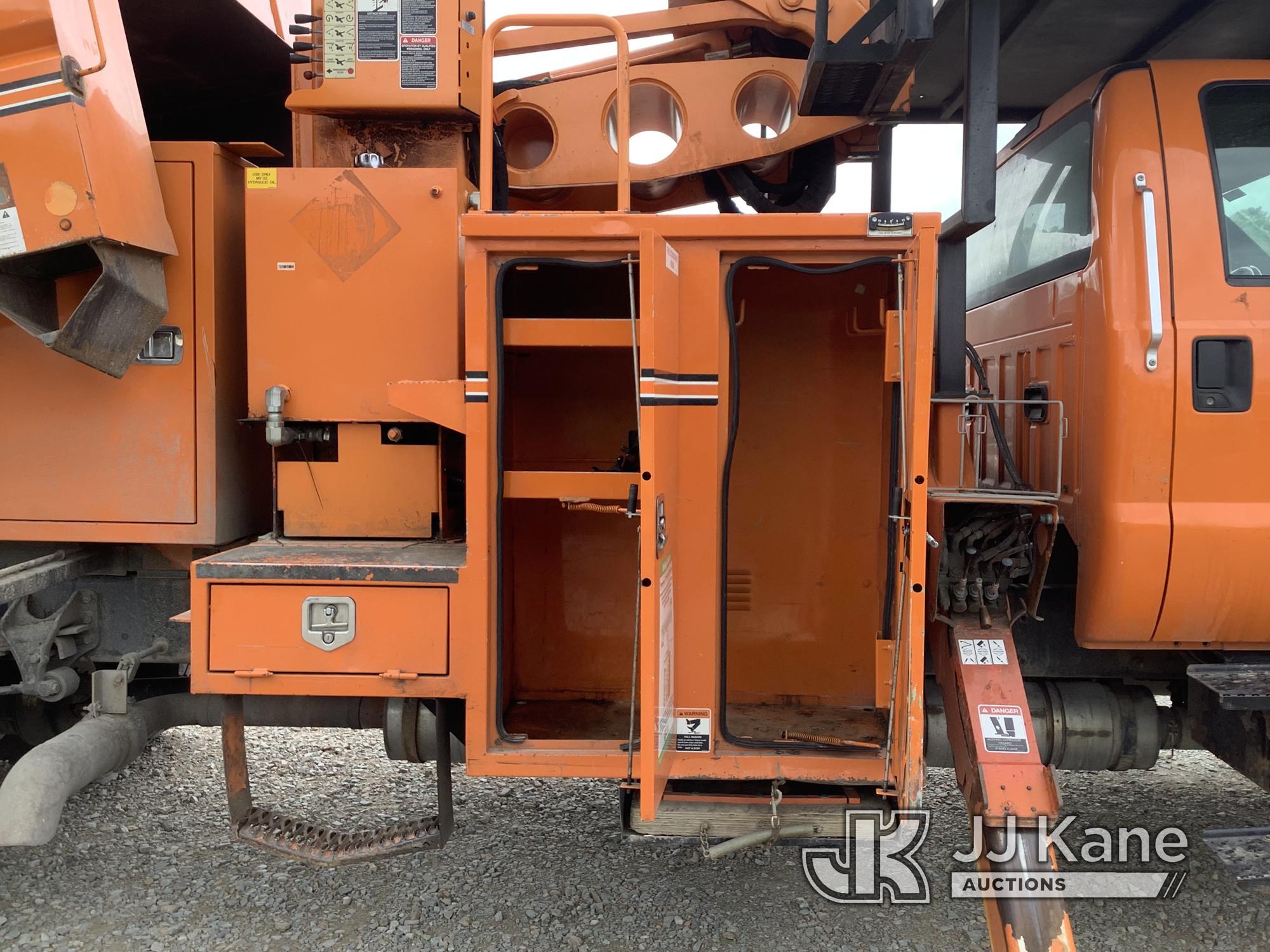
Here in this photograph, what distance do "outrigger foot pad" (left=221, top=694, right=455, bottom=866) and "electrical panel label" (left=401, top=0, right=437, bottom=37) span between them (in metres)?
2.02

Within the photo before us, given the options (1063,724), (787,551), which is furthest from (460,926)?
(1063,724)

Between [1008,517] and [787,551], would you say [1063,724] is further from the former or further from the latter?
[787,551]

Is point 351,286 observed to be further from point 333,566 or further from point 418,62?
point 333,566

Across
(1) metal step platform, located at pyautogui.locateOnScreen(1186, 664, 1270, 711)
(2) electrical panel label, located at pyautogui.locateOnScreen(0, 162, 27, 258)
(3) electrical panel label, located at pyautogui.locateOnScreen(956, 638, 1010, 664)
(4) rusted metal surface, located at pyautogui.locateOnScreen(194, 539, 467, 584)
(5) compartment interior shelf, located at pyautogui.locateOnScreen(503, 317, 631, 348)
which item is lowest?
(1) metal step platform, located at pyautogui.locateOnScreen(1186, 664, 1270, 711)

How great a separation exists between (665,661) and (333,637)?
90 centimetres

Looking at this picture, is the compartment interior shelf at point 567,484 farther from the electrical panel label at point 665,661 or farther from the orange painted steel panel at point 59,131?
the orange painted steel panel at point 59,131

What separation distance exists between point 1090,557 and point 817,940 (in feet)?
4.87

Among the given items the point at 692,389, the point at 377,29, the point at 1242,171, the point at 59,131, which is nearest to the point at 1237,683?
the point at 1242,171

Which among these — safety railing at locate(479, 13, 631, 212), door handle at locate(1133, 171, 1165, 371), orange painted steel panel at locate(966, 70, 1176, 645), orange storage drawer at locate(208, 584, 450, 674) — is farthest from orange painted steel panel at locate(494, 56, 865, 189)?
orange storage drawer at locate(208, 584, 450, 674)

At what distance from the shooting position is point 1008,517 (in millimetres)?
2605

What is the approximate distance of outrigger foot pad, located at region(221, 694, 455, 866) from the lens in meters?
2.55

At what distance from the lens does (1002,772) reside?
2.48 m

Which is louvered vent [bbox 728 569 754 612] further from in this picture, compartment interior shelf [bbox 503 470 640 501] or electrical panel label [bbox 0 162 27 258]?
electrical panel label [bbox 0 162 27 258]

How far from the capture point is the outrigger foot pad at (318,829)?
2555 millimetres
